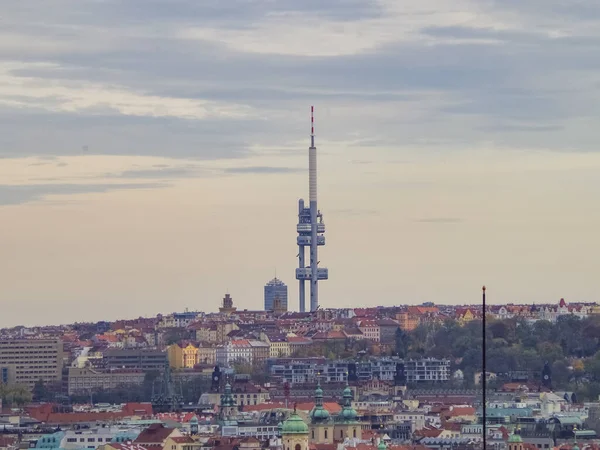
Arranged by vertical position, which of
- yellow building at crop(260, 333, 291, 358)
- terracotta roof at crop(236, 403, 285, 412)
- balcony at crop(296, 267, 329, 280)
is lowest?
terracotta roof at crop(236, 403, 285, 412)

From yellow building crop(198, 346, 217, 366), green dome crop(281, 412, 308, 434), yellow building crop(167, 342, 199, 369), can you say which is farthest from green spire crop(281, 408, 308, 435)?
yellow building crop(198, 346, 217, 366)

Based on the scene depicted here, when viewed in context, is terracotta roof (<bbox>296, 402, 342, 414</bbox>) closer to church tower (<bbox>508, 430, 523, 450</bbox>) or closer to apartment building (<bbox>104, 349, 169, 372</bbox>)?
church tower (<bbox>508, 430, 523, 450</bbox>)

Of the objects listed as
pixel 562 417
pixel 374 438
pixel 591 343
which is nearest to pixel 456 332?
pixel 591 343

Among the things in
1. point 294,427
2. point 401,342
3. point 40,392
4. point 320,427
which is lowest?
point 294,427

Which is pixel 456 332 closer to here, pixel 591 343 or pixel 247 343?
pixel 591 343

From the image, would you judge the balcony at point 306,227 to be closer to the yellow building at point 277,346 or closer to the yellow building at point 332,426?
the yellow building at point 277,346

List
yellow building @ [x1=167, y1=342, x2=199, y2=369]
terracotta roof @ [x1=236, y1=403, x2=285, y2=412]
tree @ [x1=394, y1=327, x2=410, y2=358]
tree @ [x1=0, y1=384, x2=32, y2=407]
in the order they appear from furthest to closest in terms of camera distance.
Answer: yellow building @ [x1=167, y1=342, x2=199, y2=369] < tree @ [x1=394, y1=327, x2=410, y2=358] < tree @ [x1=0, y1=384, x2=32, y2=407] < terracotta roof @ [x1=236, y1=403, x2=285, y2=412]

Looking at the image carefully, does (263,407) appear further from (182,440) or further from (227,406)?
(182,440)

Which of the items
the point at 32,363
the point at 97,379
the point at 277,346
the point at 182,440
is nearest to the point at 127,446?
the point at 182,440
